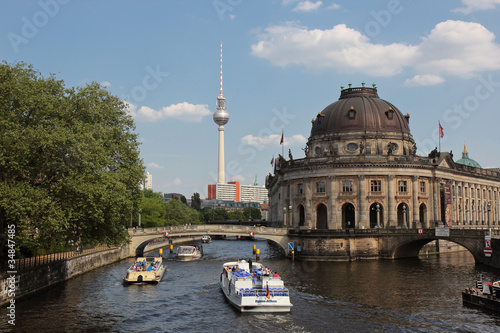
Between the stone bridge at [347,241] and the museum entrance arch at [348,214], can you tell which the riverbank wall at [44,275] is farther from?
the museum entrance arch at [348,214]

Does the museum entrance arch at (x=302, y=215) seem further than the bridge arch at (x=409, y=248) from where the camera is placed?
Yes

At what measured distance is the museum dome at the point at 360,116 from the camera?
105188mm

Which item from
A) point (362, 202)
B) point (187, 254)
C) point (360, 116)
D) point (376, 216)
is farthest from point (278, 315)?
point (360, 116)

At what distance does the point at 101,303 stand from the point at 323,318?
65.2ft

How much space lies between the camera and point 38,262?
5206 cm

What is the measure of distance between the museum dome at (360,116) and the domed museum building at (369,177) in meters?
0.18

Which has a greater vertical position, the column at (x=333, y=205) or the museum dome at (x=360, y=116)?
the museum dome at (x=360, y=116)

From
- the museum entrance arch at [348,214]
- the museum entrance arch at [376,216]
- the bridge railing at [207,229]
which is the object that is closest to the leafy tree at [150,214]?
the bridge railing at [207,229]

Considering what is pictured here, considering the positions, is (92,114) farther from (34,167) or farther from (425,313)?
(425,313)

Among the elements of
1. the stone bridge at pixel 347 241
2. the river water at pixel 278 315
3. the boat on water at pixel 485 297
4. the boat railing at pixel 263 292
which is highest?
the stone bridge at pixel 347 241

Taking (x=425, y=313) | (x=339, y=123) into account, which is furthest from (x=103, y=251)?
(x=339, y=123)

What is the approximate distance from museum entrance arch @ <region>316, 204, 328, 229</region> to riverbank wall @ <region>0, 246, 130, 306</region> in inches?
1834

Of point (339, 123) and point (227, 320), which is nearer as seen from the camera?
point (227, 320)

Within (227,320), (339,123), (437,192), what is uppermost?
(339,123)
